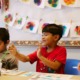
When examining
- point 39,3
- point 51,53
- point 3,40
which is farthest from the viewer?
point 39,3

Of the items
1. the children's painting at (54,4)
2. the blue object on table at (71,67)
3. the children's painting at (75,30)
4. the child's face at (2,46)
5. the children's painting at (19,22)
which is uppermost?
the children's painting at (54,4)

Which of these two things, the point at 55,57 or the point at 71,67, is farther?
the point at 71,67

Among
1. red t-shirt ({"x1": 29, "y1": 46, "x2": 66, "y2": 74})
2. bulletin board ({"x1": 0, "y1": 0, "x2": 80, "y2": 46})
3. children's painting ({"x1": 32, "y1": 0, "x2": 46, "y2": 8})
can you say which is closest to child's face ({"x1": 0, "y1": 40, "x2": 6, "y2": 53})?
red t-shirt ({"x1": 29, "y1": 46, "x2": 66, "y2": 74})

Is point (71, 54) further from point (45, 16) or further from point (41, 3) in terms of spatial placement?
point (41, 3)

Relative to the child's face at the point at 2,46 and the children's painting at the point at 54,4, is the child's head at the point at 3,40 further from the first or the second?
the children's painting at the point at 54,4

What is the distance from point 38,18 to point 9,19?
333mm

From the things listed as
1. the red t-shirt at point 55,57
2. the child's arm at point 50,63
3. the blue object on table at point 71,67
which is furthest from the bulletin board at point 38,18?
the child's arm at point 50,63

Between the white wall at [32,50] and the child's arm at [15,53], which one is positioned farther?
the white wall at [32,50]

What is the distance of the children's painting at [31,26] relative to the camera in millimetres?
1972

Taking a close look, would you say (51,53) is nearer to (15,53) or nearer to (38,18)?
(15,53)

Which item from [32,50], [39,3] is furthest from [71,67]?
[39,3]

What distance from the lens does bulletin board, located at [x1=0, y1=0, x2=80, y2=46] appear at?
181cm

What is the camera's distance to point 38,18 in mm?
1969

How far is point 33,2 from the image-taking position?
1.98m
